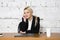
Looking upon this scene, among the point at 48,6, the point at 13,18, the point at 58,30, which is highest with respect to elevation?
the point at 48,6

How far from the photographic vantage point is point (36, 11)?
11.5ft

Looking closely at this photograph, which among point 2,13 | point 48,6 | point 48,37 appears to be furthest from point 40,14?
point 48,37

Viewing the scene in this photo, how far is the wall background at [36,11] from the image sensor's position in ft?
11.4

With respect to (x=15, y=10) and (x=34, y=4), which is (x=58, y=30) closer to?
(x=34, y=4)

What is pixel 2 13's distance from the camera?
351 cm

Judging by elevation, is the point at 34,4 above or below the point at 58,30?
above

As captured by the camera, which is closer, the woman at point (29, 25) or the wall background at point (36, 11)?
the woman at point (29, 25)

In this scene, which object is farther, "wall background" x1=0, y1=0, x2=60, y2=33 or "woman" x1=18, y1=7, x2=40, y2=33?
"wall background" x1=0, y1=0, x2=60, y2=33

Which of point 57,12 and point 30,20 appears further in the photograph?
point 57,12

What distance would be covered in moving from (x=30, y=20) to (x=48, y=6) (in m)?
0.69

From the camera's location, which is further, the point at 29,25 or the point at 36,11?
the point at 36,11

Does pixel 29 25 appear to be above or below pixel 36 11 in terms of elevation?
below

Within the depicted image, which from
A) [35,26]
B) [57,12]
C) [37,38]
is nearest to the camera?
[37,38]

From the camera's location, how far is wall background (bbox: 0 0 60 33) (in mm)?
3480
